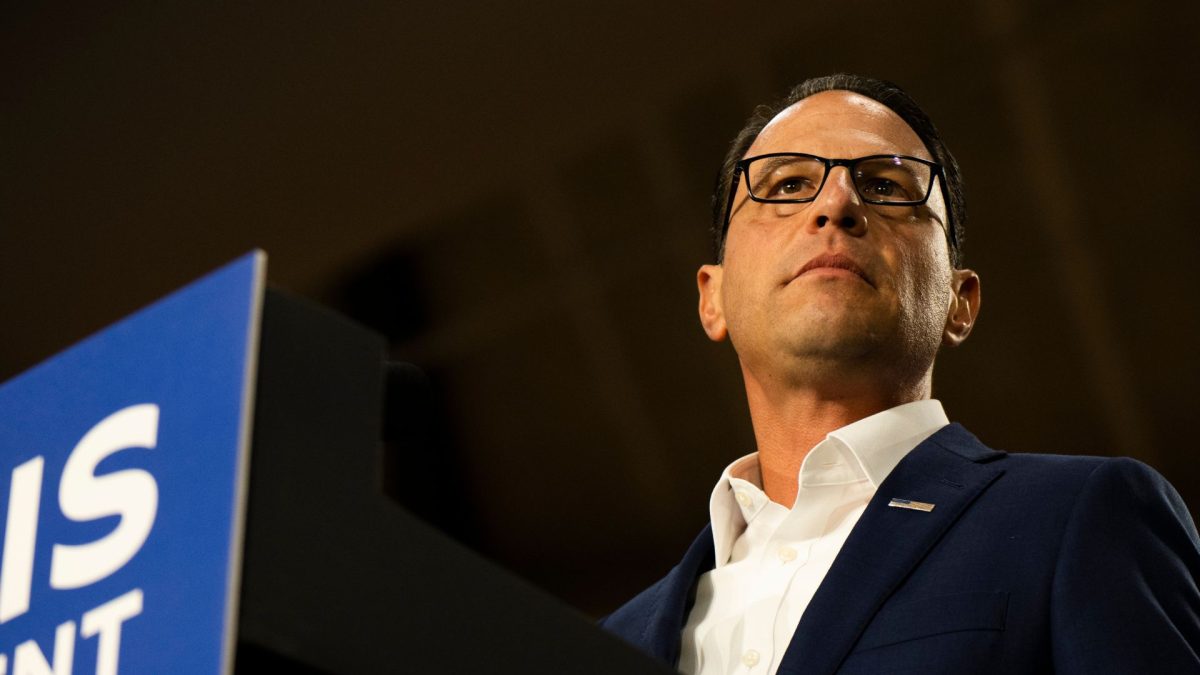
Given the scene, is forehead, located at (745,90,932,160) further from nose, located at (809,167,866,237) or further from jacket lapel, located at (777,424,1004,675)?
jacket lapel, located at (777,424,1004,675)

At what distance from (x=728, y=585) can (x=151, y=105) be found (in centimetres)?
271

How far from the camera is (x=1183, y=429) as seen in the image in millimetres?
3744

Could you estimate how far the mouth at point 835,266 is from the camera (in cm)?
157

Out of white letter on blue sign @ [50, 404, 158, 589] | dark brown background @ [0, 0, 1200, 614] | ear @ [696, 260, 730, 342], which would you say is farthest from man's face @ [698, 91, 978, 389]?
dark brown background @ [0, 0, 1200, 614]

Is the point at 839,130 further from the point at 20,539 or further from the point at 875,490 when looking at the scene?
the point at 20,539

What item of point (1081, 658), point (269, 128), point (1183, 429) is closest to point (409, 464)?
point (269, 128)

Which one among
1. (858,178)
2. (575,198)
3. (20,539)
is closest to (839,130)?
(858,178)

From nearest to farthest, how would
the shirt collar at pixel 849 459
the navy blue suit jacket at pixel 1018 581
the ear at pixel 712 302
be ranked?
the navy blue suit jacket at pixel 1018 581, the shirt collar at pixel 849 459, the ear at pixel 712 302

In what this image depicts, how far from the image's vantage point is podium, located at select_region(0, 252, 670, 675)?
1.79 ft

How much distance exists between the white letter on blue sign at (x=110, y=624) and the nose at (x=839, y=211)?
1.14 metres

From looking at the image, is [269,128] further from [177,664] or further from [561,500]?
[177,664]

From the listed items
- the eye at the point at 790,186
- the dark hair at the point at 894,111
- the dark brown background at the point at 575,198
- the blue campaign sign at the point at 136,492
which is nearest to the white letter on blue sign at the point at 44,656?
the blue campaign sign at the point at 136,492

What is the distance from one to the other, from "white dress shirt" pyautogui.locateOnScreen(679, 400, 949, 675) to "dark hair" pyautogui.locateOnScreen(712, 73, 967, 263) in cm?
34

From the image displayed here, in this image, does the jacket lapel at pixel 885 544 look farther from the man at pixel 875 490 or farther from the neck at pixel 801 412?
the neck at pixel 801 412
